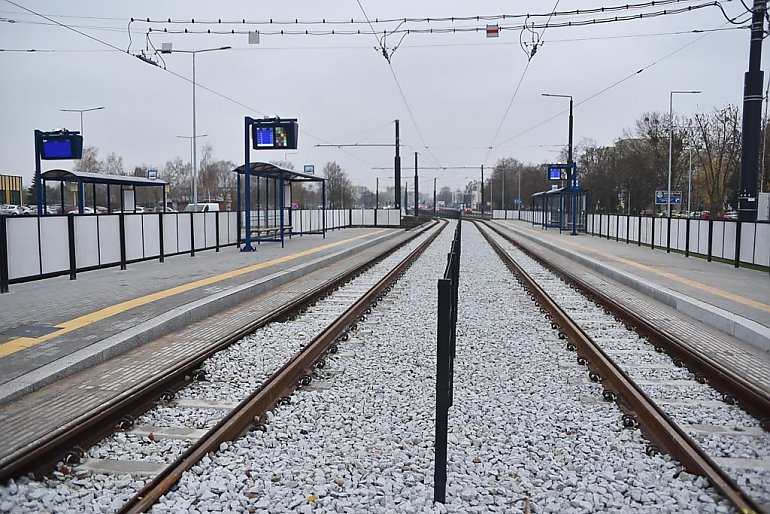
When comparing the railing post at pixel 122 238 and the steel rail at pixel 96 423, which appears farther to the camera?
the railing post at pixel 122 238

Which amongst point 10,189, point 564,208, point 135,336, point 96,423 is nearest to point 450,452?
point 96,423

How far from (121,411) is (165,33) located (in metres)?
16.0

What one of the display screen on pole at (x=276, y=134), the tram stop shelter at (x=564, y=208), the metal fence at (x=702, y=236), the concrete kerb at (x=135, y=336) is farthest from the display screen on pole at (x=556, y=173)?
the concrete kerb at (x=135, y=336)

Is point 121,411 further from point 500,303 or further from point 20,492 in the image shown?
point 500,303

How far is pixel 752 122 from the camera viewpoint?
53.6 ft

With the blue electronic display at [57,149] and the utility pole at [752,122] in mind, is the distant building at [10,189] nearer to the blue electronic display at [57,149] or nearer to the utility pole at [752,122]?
the blue electronic display at [57,149]

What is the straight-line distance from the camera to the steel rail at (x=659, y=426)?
4.04 meters

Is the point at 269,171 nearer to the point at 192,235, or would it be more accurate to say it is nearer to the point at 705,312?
the point at 192,235

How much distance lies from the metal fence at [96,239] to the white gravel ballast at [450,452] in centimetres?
721

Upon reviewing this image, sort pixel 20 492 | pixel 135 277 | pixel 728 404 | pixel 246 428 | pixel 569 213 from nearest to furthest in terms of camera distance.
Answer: pixel 20 492 < pixel 246 428 < pixel 728 404 < pixel 135 277 < pixel 569 213

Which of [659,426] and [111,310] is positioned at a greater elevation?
[111,310]

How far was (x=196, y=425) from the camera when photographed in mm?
5453

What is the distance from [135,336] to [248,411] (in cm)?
308

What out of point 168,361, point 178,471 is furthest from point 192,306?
point 178,471
